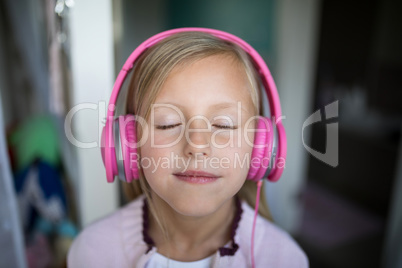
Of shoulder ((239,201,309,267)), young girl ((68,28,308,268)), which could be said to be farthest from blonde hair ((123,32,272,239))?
shoulder ((239,201,309,267))

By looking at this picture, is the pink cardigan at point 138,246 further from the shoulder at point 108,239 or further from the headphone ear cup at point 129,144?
the headphone ear cup at point 129,144

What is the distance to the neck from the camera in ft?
2.35

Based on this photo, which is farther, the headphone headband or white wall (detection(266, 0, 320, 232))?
white wall (detection(266, 0, 320, 232))

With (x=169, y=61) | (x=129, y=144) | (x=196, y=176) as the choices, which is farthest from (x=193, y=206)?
(x=169, y=61)

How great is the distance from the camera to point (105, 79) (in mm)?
646

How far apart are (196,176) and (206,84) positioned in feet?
0.51

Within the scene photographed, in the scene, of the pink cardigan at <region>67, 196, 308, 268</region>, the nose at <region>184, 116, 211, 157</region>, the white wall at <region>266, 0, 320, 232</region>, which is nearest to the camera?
the nose at <region>184, 116, 211, 157</region>

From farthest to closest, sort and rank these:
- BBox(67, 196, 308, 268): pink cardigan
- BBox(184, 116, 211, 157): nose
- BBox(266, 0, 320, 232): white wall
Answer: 1. BBox(266, 0, 320, 232): white wall
2. BBox(67, 196, 308, 268): pink cardigan
3. BBox(184, 116, 211, 157): nose

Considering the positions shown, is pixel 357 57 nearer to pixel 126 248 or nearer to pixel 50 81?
pixel 50 81

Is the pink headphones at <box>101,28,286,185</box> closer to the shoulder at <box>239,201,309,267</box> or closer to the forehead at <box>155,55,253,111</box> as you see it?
the forehead at <box>155,55,253,111</box>

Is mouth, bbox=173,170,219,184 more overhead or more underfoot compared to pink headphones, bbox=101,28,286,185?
more underfoot

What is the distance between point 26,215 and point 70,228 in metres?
0.28

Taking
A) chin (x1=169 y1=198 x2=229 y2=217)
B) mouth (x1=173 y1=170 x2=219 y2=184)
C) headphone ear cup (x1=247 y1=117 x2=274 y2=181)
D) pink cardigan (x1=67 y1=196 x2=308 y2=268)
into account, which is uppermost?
headphone ear cup (x1=247 y1=117 x2=274 y2=181)

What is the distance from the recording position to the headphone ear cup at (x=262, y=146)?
60 cm
